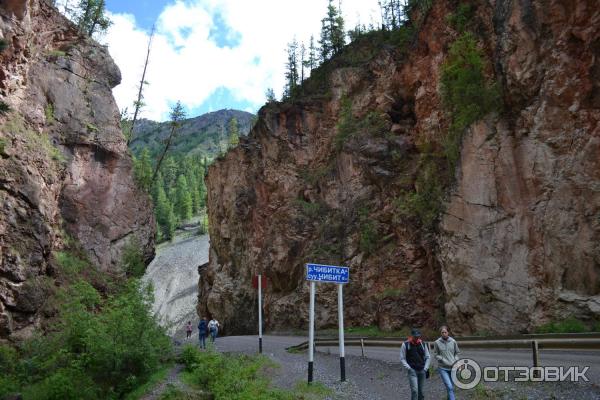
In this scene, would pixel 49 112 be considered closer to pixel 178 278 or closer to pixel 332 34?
pixel 332 34

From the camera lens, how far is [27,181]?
2225 centimetres

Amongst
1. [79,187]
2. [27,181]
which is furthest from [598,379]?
[79,187]

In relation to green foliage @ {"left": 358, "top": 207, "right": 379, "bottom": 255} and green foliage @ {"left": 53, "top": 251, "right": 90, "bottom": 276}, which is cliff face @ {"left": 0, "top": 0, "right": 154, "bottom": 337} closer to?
green foliage @ {"left": 53, "top": 251, "right": 90, "bottom": 276}

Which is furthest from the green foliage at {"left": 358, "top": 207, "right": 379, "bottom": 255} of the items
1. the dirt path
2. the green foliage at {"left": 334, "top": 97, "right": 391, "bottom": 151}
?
Answer: the dirt path

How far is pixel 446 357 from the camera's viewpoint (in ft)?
27.9

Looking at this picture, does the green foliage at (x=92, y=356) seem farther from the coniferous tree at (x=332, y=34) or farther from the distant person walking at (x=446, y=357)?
the coniferous tree at (x=332, y=34)

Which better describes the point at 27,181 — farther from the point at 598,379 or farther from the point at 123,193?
the point at 598,379

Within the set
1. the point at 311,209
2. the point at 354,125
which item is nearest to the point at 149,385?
the point at 311,209

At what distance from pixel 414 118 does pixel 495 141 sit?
481 inches

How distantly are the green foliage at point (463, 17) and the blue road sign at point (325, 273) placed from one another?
65.0 feet

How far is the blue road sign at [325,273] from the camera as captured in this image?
12.3 metres

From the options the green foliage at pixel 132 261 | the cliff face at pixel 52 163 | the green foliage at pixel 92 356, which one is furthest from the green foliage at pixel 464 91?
the cliff face at pixel 52 163

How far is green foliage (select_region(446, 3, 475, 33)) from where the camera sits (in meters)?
26.1

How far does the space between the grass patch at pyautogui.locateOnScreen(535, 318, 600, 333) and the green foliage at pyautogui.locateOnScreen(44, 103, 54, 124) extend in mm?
29780
